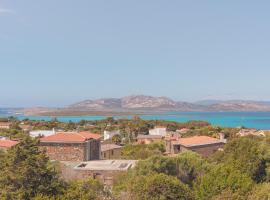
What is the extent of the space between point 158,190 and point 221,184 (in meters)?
3.54

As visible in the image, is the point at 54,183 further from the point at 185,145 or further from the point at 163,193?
the point at 185,145

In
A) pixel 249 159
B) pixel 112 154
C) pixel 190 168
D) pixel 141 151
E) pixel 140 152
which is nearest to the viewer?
pixel 190 168

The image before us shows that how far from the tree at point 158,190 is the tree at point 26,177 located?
2.85 meters

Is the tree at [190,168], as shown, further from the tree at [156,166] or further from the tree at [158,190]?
the tree at [158,190]

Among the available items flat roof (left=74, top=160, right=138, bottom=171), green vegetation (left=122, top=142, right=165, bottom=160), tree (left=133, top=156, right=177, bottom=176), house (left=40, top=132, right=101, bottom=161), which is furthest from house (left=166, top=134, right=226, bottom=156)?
tree (left=133, top=156, right=177, bottom=176)

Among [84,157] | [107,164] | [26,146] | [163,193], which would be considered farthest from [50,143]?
[163,193]

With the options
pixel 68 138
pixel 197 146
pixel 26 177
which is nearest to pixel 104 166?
pixel 68 138

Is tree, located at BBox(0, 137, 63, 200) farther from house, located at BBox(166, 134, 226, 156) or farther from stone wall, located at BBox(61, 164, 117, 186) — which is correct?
house, located at BBox(166, 134, 226, 156)

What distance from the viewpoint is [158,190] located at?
14.3 meters

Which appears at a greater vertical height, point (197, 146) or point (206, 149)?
point (197, 146)

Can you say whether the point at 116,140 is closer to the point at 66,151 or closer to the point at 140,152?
the point at 140,152

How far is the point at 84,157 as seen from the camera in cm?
2622

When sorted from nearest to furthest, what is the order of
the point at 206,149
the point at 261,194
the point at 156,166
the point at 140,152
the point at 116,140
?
the point at 261,194, the point at 156,166, the point at 140,152, the point at 206,149, the point at 116,140

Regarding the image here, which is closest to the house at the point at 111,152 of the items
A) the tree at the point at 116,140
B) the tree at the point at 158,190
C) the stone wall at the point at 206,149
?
the stone wall at the point at 206,149
